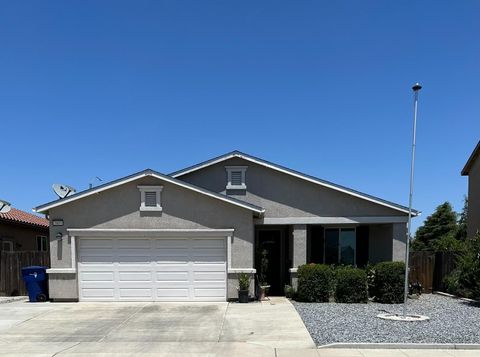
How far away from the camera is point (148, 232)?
43.6 feet

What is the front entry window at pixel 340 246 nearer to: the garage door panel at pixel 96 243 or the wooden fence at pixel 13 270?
the garage door panel at pixel 96 243

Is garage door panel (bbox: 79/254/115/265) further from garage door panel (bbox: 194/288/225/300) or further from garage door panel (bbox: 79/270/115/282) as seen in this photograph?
garage door panel (bbox: 194/288/225/300)

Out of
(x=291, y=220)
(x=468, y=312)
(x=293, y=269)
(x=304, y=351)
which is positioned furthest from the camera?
(x=291, y=220)

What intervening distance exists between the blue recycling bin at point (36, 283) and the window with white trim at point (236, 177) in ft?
22.6

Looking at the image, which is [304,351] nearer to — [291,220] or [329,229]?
[291,220]

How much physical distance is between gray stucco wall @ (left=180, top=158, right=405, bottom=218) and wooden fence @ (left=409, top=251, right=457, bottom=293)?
7.45 feet

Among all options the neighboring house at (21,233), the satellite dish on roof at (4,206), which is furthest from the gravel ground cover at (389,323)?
the neighboring house at (21,233)

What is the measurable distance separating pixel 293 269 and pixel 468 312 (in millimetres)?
5213

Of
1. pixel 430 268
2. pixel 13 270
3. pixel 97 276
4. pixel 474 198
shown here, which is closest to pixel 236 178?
pixel 97 276

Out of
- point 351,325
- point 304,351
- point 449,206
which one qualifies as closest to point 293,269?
point 351,325

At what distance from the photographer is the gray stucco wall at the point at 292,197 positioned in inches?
604

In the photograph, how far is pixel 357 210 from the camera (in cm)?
1536

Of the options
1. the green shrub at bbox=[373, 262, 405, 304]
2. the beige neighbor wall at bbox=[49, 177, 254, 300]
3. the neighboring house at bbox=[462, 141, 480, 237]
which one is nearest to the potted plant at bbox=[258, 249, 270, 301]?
the beige neighbor wall at bbox=[49, 177, 254, 300]

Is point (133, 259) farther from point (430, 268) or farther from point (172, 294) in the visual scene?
point (430, 268)
